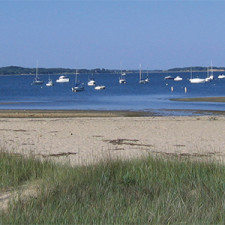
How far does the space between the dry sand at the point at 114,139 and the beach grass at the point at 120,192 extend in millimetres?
3850

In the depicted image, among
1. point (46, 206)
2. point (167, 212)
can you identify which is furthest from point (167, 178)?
point (46, 206)

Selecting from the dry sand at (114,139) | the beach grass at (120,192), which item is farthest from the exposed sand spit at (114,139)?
the beach grass at (120,192)

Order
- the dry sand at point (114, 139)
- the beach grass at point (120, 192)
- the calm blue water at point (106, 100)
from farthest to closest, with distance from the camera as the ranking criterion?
the calm blue water at point (106, 100)
the dry sand at point (114, 139)
the beach grass at point (120, 192)

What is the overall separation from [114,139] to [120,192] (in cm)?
1073

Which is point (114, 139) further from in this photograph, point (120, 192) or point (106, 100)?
point (106, 100)

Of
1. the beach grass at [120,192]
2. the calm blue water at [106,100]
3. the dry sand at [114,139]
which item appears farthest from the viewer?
the calm blue water at [106,100]

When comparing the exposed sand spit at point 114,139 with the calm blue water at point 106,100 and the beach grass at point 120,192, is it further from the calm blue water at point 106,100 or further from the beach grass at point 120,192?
the calm blue water at point 106,100

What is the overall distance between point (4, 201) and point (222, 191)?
3.38 metres

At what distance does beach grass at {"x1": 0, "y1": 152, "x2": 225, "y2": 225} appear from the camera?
7211 mm

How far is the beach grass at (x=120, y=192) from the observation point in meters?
7.21

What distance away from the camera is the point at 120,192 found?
8.45m

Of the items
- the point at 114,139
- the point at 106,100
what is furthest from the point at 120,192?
the point at 106,100

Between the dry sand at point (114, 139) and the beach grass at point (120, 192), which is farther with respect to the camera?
the dry sand at point (114, 139)

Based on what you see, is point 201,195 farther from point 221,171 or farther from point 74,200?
point 74,200
